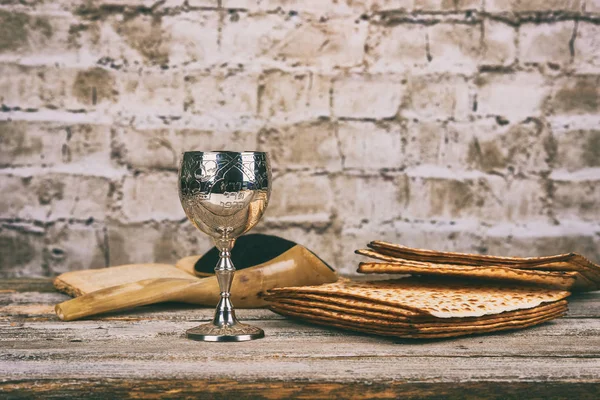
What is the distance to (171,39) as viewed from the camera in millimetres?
2260

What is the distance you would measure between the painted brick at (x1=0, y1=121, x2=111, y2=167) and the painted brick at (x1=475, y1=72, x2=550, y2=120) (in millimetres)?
1161

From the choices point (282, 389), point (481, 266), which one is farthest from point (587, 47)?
point (282, 389)

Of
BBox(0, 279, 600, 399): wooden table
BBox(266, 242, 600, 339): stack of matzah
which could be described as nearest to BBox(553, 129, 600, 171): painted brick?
BBox(266, 242, 600, 339): stack of matzah

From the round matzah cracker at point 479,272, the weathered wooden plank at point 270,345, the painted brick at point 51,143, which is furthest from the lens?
the painted brick at point 51,143

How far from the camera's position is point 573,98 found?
231 cm

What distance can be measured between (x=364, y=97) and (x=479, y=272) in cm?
106

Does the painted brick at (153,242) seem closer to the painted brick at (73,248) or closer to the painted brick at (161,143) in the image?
the painted brick at (73,248)

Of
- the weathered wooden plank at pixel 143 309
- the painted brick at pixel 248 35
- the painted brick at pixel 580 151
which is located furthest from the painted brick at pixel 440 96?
the weathered wooden plank at pixel 143 309

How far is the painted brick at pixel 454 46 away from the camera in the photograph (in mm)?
2289

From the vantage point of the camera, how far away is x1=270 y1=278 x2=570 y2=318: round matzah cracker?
112cm

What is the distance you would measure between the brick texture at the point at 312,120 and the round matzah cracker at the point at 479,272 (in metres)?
0.92

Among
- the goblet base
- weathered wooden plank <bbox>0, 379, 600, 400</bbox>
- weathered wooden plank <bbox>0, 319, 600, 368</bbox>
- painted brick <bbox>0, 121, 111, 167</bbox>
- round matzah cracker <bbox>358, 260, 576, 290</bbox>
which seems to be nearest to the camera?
weathered wooden plank <bbox>0, 379, 600, 400</bbox>

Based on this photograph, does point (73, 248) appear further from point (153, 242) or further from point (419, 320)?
point (419, 320)

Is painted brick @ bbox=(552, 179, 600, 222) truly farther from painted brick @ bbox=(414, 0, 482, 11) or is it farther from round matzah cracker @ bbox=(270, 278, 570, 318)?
round matzah cracker @ bbox=(270, 278, 570, 318)
